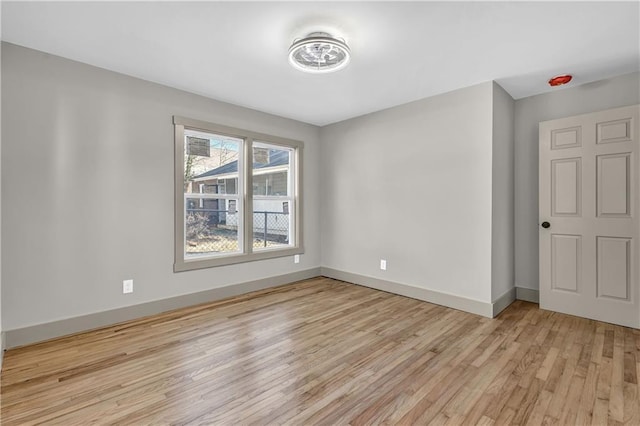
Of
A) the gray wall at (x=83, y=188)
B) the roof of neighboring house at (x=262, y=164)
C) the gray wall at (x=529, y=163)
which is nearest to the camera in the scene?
the gray wall at (x=83, y=188)

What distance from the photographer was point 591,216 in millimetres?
3152

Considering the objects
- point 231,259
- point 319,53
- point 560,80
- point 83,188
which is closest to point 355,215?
point 231,259

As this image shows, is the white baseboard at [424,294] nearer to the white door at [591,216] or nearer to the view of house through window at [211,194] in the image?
the white door at [591,216]

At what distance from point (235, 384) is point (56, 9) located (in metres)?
2.79

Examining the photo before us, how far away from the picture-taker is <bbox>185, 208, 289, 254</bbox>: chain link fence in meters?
3.74

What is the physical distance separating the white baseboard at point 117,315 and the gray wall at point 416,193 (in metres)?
1.54

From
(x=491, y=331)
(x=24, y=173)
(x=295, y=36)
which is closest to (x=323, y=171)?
(x=295, y=36)

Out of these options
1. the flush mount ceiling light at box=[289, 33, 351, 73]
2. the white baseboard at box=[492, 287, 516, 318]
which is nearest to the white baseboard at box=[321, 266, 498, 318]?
the white baseboard at box=[492, 287, 516, 318]

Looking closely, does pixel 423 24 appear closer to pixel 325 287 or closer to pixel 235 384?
pixel 235 384

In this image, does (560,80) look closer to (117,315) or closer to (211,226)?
(211,226)

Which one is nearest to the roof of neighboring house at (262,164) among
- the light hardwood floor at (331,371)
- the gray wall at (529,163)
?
the light hardwood floor at (331,371)

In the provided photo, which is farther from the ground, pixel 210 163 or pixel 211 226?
pixel 210 163

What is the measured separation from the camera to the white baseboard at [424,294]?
326 centimetres

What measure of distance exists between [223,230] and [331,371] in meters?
2.48
